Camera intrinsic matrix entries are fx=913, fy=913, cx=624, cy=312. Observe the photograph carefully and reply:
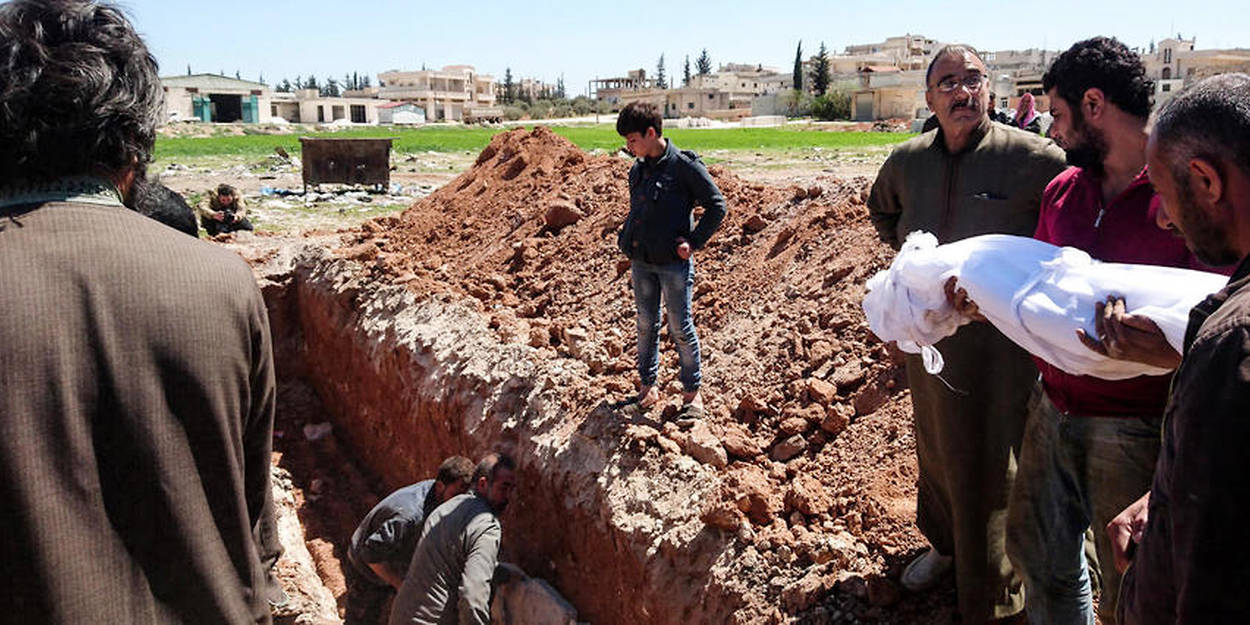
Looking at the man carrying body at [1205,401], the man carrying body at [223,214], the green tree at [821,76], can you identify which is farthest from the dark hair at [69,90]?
the green tree at [821,76]

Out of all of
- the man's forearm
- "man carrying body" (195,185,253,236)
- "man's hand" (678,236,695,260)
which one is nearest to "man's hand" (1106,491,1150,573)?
"man's hand" (678,236,695,260)

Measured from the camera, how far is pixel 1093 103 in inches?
110

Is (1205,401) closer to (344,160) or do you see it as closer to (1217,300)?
(1217,300)

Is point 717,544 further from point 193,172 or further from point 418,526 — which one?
point 193,172

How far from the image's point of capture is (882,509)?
4.17 metres

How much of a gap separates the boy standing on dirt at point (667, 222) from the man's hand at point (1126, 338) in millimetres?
3059

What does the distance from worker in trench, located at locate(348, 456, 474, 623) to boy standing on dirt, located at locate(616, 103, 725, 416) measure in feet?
4.78

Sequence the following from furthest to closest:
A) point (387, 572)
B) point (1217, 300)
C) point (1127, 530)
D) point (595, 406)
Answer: point (595, 406)
point (387, 572)
point (1127, 530)
point (1217, 300)

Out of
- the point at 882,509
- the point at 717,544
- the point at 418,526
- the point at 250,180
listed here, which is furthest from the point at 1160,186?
the point at 250,180

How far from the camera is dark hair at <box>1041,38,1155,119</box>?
2732mm

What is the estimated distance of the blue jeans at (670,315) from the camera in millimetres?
5344

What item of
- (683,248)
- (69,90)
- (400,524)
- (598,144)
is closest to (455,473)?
(400,524)

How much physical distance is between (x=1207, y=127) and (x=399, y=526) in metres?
4.84

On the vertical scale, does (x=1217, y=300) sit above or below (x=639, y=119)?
below
